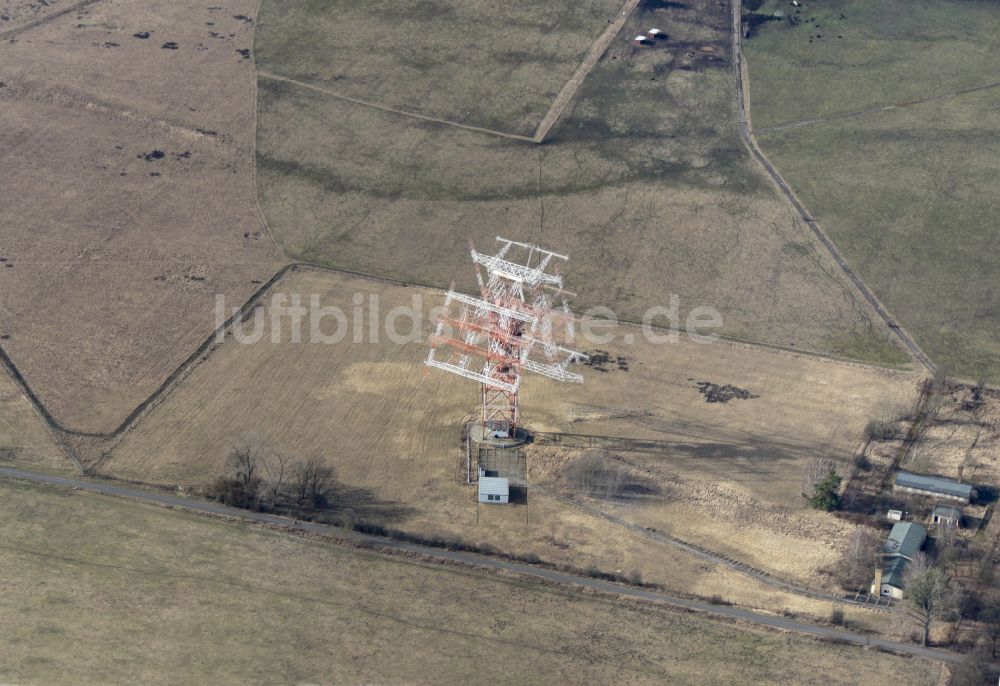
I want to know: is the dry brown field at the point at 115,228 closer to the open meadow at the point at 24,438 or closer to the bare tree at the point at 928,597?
the open meadow at the point at 24,438

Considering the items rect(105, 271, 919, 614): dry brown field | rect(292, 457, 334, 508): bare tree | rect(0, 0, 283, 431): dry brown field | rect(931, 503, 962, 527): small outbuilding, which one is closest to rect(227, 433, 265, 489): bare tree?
rect(105, 271, 919, 614): dry brown field

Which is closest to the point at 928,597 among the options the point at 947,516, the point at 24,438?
the point at 947,516

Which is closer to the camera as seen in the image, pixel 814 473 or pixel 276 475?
pixel 276 475

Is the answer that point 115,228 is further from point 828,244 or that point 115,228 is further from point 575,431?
point 828,244

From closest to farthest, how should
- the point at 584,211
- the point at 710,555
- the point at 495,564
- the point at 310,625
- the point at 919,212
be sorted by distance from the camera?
the point at 310,625
the point at 495,564
the point at 710,555
the point at 584,211
the point at 919,212

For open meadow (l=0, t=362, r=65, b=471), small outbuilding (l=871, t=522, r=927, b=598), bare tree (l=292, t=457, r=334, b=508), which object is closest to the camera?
small outbuilding (l=871, t=522, r=927, b=598)

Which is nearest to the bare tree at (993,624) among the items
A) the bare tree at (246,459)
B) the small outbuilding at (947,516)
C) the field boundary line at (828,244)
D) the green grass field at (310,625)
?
the green grass field at (310,625)

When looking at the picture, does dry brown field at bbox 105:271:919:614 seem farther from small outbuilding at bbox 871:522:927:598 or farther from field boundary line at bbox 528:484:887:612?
small outbuilding at bbox 871:522:927:598
